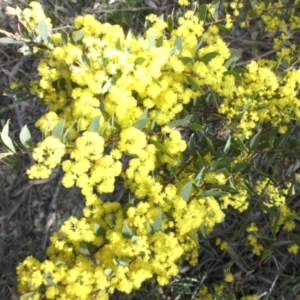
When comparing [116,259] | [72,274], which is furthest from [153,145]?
[72,274]

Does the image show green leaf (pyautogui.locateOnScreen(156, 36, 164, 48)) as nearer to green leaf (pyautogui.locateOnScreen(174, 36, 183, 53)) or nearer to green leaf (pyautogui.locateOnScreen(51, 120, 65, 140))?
green leaf (pyautogui.locateOnScreen(174, 36, 183, 53))

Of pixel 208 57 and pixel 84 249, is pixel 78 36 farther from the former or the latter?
pixel 84 249

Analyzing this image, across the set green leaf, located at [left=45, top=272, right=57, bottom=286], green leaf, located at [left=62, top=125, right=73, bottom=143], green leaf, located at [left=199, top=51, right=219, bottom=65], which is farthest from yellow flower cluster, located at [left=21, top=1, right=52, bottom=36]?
green leaf, located at [left=45, top=272, right=57, bottom=286]

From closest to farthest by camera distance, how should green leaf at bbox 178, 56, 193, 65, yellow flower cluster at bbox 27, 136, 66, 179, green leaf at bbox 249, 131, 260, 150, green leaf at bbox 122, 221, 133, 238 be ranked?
yellow flower cluster at bbox 27, 136, 66, 179 → green leaf at bbox 122, 221, 133, 238 → green leaf at bbox 178, 56, 193, 65 → green leaf at bbox 249, 131, 260, 150

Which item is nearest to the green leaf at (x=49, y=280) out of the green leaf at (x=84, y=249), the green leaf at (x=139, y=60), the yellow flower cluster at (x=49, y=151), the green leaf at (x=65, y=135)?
the green leaf at (x=84, y=249)

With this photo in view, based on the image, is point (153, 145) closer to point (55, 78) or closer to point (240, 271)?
point (55, 78)

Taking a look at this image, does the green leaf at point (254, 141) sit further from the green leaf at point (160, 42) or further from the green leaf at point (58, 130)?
A: the green leaf at point (58, 130)
